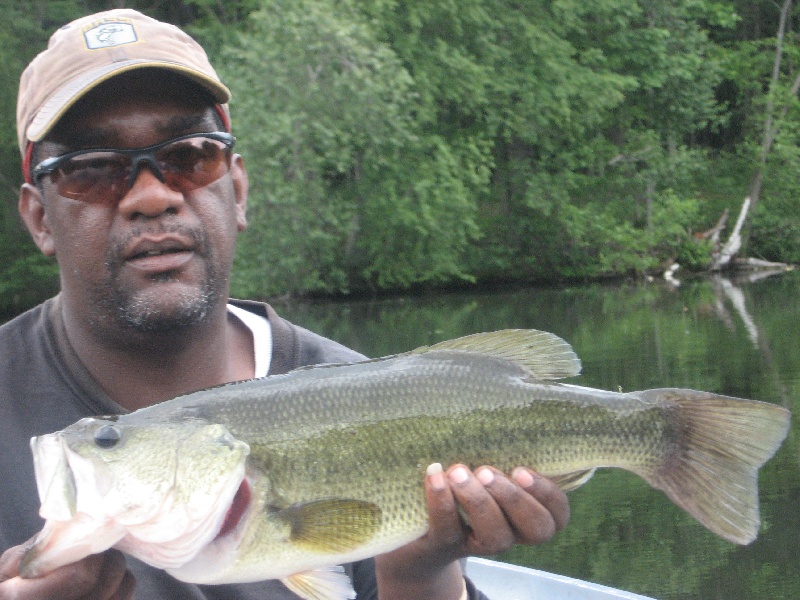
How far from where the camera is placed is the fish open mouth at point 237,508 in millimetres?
2039

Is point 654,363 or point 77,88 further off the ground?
point 77,88

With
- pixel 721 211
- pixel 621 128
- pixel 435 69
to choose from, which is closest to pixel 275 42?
pixel 435 69

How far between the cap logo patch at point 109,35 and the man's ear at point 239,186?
0.45 m

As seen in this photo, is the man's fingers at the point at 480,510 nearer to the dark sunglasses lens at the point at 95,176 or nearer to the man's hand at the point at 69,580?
the man's hand at the point at 69,580

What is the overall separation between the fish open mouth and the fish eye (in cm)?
26

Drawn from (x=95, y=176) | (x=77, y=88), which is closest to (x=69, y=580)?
(x=95, y=176)

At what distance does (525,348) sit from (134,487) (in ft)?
3.16

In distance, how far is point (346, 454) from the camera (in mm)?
2188

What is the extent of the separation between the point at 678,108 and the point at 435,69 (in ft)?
26.2

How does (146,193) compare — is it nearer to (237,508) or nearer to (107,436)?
(107,436)

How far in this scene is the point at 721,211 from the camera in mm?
27984

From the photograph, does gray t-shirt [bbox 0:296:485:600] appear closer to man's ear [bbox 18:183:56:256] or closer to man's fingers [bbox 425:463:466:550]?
man's ear [bbox 18:183:56:256]

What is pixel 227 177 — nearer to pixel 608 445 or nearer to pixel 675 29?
pixel 608 445

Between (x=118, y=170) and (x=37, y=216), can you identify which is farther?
(x=37, y=216)
